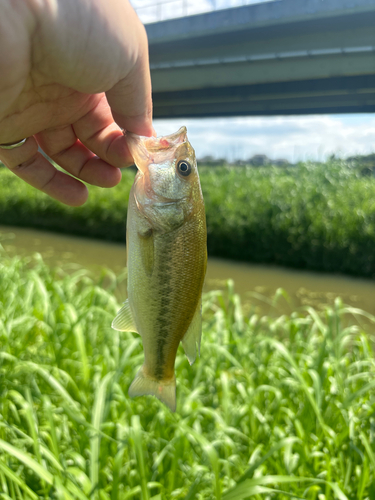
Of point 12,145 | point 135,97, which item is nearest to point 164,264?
point 135,97

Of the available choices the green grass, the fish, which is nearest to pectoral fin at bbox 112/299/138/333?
the fish

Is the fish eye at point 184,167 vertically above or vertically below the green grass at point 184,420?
above

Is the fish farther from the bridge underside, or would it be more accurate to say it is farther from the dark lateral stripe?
the bridge underside

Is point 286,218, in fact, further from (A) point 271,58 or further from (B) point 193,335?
(A) point 271,58

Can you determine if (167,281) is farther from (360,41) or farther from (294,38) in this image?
(294,38)

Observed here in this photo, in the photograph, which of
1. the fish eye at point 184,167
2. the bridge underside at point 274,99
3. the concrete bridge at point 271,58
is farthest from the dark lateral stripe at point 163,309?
the bridge underside at point 274,99

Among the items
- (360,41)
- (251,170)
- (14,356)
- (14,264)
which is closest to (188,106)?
(360,41)

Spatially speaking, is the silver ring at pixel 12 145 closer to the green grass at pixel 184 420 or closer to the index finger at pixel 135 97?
the index finger at pixel 135 97
